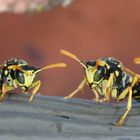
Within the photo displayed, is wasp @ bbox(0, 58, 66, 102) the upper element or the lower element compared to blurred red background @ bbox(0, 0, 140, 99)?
lower

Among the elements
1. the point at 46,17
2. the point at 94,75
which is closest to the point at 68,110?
the point at 94,75

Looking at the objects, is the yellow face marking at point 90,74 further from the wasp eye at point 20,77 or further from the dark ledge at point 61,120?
the dark ledge at point 61,120

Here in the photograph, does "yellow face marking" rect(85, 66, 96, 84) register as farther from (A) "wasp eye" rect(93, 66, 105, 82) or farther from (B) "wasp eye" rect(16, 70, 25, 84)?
(B) "wasp eye" rect(16, 70, 25, 84)

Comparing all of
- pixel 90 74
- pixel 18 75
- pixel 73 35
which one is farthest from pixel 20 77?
pixel 73 35

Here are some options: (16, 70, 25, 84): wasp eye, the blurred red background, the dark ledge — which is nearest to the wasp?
(16, 70, 25, 84): wasp eye

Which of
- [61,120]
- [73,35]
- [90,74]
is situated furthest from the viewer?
[73,35]

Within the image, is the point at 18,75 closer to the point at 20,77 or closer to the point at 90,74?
the point at 20,77

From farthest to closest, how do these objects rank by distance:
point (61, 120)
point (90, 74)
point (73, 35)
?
point (73, 35)
point (90, 74)
point (61, 120)
